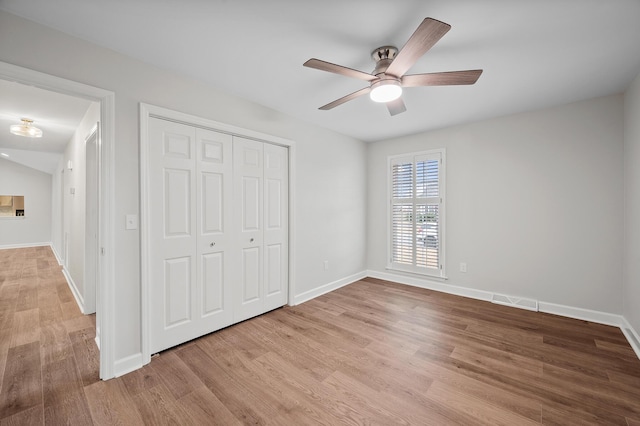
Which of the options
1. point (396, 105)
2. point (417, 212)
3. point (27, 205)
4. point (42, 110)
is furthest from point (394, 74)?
point (27, 205)

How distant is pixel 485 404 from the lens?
5.45 ft

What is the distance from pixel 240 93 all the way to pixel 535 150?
3.61 meters

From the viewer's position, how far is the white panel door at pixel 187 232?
222 cm

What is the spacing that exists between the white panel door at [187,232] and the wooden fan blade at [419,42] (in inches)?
71.3

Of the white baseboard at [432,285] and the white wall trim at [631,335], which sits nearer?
the white wall trim at [631,335]

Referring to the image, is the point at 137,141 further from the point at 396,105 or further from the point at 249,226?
the point at 396,105

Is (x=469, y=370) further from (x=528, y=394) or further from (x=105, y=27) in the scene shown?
(x=105, y=27)

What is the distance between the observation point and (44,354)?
2213 millimetres

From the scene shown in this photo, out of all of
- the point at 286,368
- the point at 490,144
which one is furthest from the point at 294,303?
the point at 490,144

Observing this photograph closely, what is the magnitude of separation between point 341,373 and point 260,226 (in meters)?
1.75

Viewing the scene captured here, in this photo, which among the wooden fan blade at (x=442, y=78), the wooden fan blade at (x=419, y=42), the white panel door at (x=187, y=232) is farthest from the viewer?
the white panel door at (x=187, y=232)

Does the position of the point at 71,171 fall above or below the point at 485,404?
above

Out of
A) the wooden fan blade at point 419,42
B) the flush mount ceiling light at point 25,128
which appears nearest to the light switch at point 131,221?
the wooden fan blade at point 419,42

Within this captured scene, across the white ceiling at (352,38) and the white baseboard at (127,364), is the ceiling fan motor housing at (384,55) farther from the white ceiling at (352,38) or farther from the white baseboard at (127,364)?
the white baseboard at (127,364)
